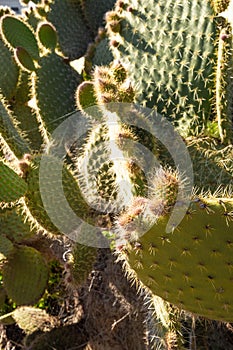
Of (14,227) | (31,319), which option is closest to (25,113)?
(14,227)

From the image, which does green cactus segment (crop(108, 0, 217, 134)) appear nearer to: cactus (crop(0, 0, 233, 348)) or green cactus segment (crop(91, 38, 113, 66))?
cactus (crop(0, 0, 233, 348))

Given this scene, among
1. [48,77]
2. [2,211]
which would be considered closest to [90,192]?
[2,211]

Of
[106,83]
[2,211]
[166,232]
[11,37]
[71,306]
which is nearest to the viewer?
[166,232]

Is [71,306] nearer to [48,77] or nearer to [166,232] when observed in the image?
[48,77]

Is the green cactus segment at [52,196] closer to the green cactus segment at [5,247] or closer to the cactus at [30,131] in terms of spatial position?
the cactus at [30,131]

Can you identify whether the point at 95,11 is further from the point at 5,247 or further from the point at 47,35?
the point at 5,247

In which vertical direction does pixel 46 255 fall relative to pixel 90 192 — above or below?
below

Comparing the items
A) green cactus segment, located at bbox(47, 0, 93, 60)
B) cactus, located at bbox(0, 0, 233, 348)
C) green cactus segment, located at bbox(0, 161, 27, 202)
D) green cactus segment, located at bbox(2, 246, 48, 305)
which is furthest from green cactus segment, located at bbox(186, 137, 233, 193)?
green cactus segment, located at bbox(47, 0, 93, 60)
